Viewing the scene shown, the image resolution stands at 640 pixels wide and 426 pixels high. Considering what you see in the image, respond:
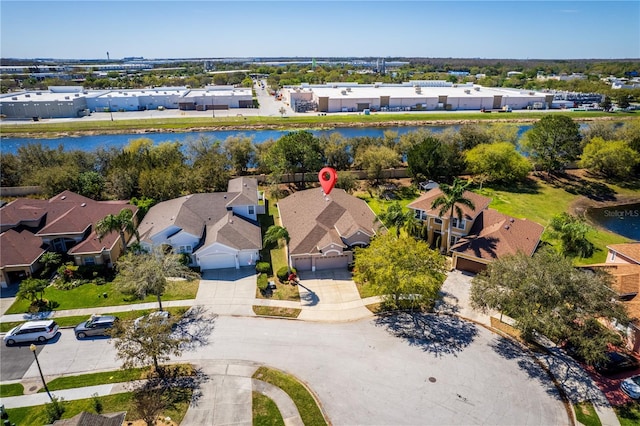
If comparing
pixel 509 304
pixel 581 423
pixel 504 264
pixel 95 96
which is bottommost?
pixel 581 423

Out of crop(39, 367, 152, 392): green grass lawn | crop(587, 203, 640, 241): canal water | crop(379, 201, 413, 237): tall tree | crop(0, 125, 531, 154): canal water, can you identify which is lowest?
crop(39, 367, 152, 392): green grass lawn

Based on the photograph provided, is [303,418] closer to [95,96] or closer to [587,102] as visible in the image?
[95,96]

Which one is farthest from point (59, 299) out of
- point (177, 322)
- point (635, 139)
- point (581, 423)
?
point (635, 139)

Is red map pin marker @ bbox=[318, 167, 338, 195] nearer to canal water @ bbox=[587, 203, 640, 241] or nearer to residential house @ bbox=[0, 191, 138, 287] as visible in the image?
residential house @ bbox=[0, 191, 138, 287]

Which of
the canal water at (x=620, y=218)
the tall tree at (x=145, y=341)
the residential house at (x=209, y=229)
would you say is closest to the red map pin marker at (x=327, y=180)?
the residential house at (x=209, y=229)

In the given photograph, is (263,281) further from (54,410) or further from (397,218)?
(54,410)

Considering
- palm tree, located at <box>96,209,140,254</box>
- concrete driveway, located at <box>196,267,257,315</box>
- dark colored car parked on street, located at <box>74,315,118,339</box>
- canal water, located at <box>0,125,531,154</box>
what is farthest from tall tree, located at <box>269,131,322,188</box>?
dark colored car parked on street, located at <box>74,315,118,339</box>

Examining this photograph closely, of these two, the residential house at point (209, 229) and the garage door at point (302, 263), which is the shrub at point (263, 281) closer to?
the garage door at point (302, 263)
